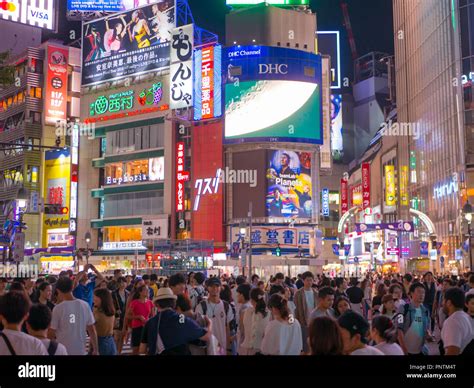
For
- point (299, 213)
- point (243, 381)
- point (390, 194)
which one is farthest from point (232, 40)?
point (243, 381)

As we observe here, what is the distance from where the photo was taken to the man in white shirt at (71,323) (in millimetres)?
8984

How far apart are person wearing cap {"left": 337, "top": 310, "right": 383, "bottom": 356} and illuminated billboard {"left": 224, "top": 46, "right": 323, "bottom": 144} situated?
6124cm

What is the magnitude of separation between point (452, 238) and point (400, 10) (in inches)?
1358

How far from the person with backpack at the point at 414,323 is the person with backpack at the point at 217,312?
280cm

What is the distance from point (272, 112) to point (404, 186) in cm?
2170

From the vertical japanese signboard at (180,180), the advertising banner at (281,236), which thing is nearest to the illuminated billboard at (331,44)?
the vertical japanese signboard at (180,180)

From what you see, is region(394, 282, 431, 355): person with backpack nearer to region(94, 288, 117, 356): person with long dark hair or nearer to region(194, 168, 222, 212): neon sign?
region(94, 288, 117, 356): person with long dark hair

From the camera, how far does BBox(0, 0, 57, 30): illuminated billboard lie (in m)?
17.6

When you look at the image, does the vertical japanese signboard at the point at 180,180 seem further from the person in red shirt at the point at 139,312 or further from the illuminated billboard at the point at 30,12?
the person in red shirt at the point at 139,312

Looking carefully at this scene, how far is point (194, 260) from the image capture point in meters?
40.1

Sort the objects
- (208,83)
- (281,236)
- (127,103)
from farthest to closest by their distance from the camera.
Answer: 1. (127,103)
2. (208,83)
3. (281,236)

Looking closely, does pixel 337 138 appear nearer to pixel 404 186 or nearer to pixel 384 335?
pixel 404 186

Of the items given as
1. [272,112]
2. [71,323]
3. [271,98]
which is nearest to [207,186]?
[272,112]

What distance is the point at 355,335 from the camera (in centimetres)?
582
